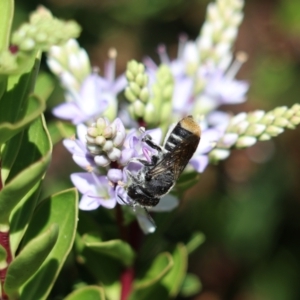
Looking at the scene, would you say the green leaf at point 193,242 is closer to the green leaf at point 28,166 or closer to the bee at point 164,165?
the bee at point 164,165

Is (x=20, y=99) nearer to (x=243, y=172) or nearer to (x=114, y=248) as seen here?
(x=114, y=248)

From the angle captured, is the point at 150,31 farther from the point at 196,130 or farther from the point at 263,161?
the point at 196,130

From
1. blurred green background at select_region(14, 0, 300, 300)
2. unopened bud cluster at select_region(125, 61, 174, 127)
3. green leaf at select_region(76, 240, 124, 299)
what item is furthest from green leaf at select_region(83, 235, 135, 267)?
blurred green background at select_region(14, 0, 300, 300)

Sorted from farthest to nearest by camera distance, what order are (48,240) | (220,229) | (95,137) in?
(220,229), (95,137), (48,240)

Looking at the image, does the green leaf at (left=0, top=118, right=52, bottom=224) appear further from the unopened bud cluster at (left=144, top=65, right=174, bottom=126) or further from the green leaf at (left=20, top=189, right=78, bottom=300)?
the unopened bud cluster at (left=144, top=65, right=174, bottom=126)

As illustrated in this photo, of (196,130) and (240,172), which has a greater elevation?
(196,130)

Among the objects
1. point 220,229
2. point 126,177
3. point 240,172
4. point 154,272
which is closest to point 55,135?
point 126,177

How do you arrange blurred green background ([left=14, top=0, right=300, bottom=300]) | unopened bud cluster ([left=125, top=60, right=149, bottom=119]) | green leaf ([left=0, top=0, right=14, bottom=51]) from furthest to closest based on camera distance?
blurred green background ([left=14, top=0, right=300, bottom=300]) → unopened bud cluster ([left=125, top=60, right=149, bottom=119]) → green leaf ([left=0, top=0, right=14, bottom=51])
